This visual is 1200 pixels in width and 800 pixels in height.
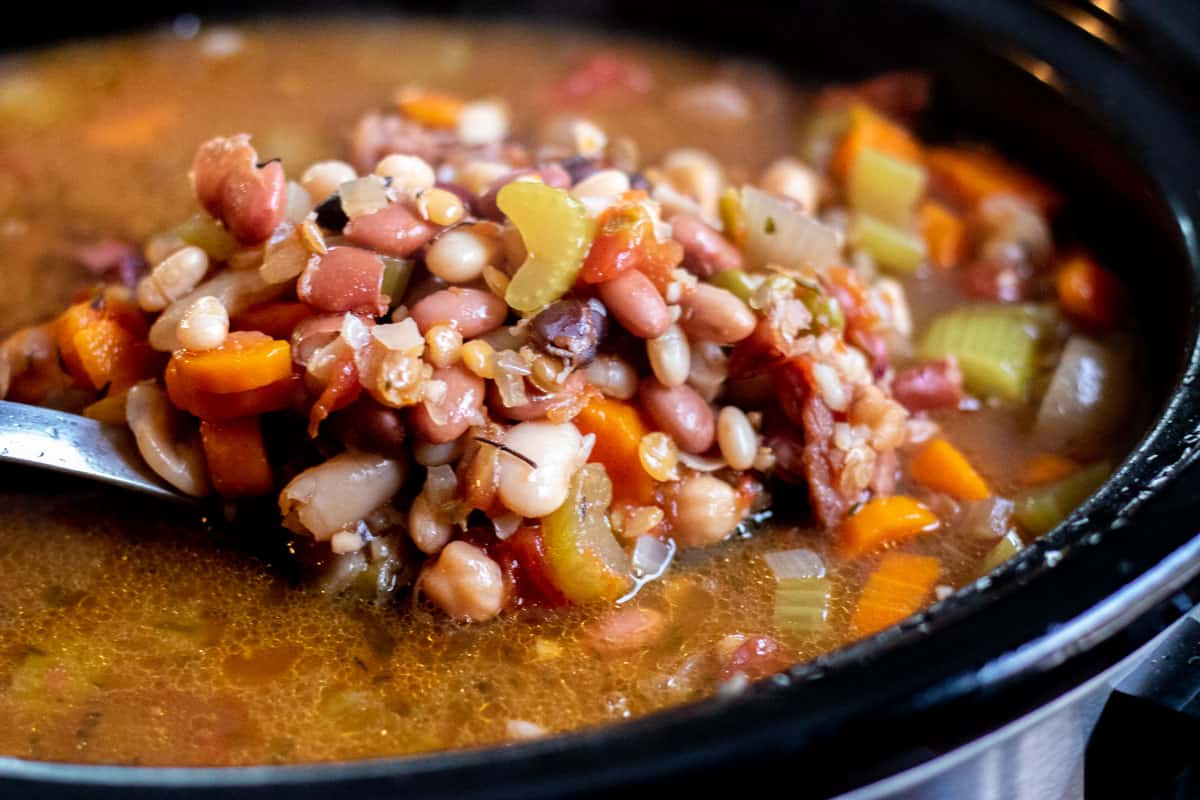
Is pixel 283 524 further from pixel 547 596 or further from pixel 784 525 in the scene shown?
pixel 784 525

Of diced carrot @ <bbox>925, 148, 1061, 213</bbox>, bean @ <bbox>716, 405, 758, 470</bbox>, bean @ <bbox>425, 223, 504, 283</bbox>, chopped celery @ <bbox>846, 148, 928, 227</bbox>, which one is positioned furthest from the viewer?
diced carrot @ <bbox>925, 148, 1061, 213</bbox>

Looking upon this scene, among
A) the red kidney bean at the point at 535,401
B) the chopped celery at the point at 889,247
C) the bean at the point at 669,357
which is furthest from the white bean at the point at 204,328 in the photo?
the chopped celery at the point at 889,247

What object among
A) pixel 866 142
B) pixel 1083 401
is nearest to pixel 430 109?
pixel 866 142

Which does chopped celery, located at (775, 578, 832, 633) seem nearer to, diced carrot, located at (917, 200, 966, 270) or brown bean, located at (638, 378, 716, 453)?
brown bean, located at (638, 378, 716, 453)

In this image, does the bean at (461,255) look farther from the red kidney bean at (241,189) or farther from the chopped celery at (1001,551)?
the chopped celery at (1001,551)

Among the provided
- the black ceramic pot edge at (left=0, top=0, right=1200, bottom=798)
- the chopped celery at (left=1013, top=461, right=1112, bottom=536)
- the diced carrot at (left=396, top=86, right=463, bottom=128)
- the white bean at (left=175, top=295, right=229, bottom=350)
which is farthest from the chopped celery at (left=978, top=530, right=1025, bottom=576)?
the diced carrot at (left=396, top=86, right=463, bottom=128)

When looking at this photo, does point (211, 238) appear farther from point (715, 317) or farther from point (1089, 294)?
point (1089, 294)
